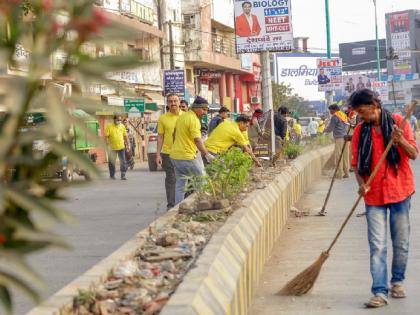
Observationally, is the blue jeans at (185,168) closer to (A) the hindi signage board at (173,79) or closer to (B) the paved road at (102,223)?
→ (B) the paved road at (102,223)

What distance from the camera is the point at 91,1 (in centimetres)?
121

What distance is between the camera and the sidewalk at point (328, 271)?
7.16 meters

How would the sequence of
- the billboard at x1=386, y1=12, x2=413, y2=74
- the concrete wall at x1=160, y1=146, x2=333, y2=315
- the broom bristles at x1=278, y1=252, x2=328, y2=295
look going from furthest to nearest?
the billboard at x1=386, y1=12, x2=413, y2=74, the broom bristles at x1=278, y1=252, x2=328, y2=295, the concrete wall at x1=160, y1=146, x2=333, y2=315

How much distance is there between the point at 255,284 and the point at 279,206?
383cm

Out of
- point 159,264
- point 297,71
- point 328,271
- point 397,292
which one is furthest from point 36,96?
point 297,71

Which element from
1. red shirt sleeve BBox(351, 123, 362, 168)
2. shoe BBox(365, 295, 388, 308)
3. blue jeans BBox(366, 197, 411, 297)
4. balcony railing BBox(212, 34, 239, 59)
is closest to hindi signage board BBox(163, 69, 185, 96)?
balcony railing BBox(212, 34, 239, 59)

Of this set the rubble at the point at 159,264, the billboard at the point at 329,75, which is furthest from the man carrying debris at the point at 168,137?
the billboard at the point at 329,75

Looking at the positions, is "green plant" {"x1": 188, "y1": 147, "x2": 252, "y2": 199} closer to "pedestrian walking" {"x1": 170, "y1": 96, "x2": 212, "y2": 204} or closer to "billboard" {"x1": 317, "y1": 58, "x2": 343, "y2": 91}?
"pedestrian walking" {"x1": 170, "y1": 96, "x2": 212, "y2": 204}

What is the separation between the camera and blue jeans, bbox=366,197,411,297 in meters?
7.21

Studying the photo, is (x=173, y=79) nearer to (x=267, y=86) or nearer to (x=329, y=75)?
(x=329, y=75)

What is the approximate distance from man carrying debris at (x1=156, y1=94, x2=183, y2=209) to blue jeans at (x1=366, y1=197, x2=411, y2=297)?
20.3ft

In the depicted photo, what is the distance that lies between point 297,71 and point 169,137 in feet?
272

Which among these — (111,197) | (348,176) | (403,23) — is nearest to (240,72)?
(348,176)

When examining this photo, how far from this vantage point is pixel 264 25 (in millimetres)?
17172
